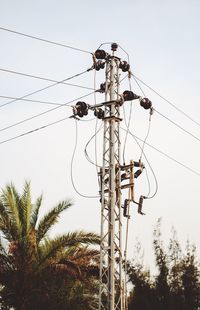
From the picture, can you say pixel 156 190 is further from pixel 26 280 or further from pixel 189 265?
pixel 189 265

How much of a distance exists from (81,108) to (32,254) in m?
5.44

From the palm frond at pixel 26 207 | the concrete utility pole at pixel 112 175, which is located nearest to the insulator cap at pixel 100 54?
the concrete utility pole at pixel 112 175

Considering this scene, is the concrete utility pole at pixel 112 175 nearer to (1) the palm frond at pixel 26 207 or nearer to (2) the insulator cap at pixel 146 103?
(2) the insulator cap at pixel 146 103

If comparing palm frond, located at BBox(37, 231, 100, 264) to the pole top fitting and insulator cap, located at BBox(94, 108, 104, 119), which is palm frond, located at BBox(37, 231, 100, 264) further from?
the pole top fitting

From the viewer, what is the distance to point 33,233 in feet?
44.2

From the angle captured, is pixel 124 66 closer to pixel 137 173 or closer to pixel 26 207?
pixel 137 173

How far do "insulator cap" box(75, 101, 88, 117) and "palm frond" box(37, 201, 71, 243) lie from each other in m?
4.57

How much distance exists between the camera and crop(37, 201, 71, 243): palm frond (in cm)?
1426

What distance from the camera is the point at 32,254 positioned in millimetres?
13391

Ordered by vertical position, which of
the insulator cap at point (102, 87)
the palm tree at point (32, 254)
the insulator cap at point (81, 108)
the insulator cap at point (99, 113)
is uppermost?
the insulator cap at point (102, 87)

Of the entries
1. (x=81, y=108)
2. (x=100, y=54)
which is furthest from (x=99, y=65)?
(x=81, y=108)

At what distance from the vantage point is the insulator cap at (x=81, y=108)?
35.6ft

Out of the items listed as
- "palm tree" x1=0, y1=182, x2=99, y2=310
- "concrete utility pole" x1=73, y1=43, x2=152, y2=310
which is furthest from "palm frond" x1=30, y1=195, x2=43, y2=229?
"concrete utility pole" x1=73, y1=43, x2=152, y2=310

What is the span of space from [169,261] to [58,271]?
1264 cm
